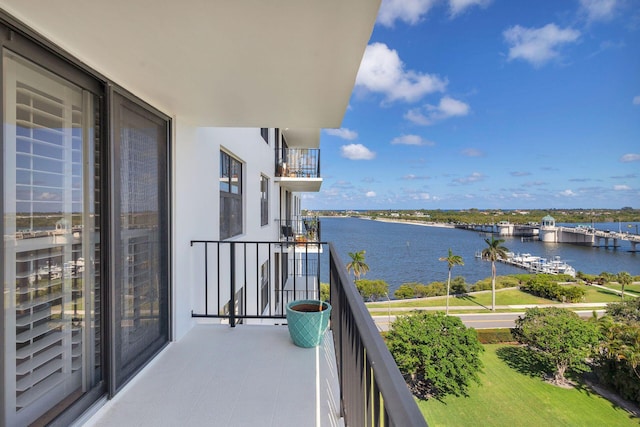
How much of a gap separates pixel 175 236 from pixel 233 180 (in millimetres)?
2423

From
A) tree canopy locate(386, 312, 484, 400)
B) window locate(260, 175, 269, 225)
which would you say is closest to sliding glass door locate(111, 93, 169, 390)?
window locate(260, 175, 269, 225)

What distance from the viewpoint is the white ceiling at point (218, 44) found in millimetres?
1259

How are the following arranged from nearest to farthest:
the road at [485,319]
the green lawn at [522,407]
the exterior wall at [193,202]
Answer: the exterior wall at [193,202], the green lawn at [522,407], the road at [485,319]

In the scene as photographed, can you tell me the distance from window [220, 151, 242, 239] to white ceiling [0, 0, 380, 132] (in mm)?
2166

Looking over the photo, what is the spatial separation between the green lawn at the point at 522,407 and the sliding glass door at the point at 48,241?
504 inches

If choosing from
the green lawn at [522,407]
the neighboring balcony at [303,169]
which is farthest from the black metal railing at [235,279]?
the green lawn at [522,407]

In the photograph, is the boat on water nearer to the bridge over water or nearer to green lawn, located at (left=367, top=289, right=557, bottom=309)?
green lawn, located at (left=367, top=289, right=557, bottom=309)

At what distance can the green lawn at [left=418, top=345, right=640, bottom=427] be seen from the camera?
12273 mm

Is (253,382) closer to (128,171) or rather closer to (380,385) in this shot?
(128,171)

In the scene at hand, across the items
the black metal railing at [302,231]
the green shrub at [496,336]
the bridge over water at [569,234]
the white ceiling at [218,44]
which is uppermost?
the white ceiling at [218,44]

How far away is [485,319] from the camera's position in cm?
2078

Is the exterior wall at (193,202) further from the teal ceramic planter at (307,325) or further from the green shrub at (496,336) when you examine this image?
the green shrub at (496,336)

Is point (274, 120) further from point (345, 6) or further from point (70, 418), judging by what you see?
point (70, 418)

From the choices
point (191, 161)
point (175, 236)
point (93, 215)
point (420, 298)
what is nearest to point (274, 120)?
point (191, 161)
